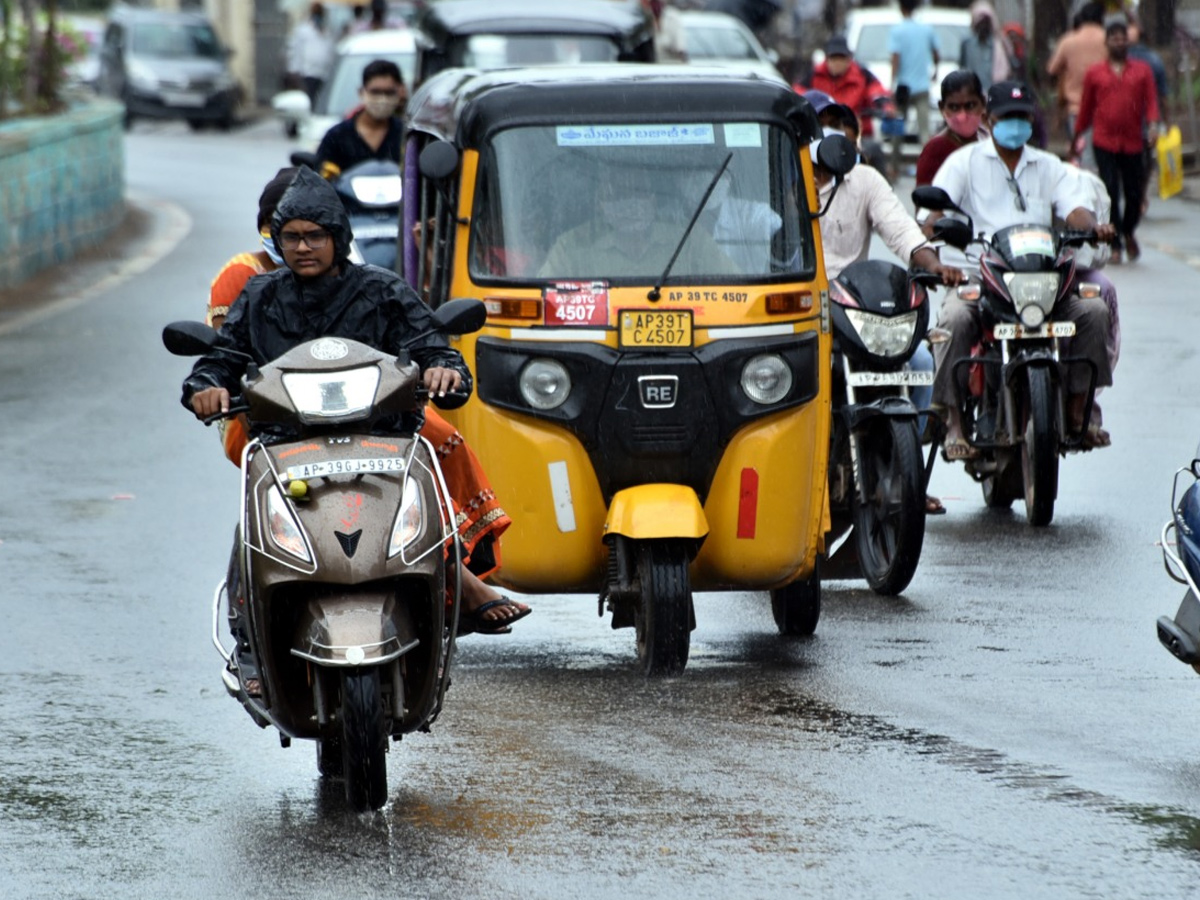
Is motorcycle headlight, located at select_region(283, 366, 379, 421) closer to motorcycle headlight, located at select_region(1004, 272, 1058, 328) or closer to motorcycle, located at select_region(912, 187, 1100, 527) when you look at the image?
motorcycle, located at select_region(912, 187, 1100, 527)

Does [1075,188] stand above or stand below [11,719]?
above

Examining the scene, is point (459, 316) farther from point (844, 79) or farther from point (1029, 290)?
point (844, 79)

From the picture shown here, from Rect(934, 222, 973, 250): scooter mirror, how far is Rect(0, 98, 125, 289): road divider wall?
10.9 meters

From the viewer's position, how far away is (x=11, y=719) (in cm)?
738

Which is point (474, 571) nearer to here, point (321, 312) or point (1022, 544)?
point (321, 312)

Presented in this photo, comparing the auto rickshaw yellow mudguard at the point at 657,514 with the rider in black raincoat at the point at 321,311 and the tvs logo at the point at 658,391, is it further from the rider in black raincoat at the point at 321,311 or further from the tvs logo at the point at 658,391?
the rider in black raincoat at the point at 321,311

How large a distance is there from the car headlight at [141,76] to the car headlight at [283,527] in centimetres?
3652

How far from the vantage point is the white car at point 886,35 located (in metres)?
29.6

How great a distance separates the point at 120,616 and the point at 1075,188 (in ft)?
15.9

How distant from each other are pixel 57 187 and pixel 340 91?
131 inches

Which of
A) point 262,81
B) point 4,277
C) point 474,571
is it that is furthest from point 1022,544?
point 262,81

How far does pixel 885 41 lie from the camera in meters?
30.5

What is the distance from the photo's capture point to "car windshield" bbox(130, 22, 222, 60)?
42531mm

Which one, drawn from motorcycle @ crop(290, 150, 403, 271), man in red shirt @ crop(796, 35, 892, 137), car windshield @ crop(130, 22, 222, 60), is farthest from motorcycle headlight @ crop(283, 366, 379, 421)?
car windshield @ crop(130, 22, 222, 60)
